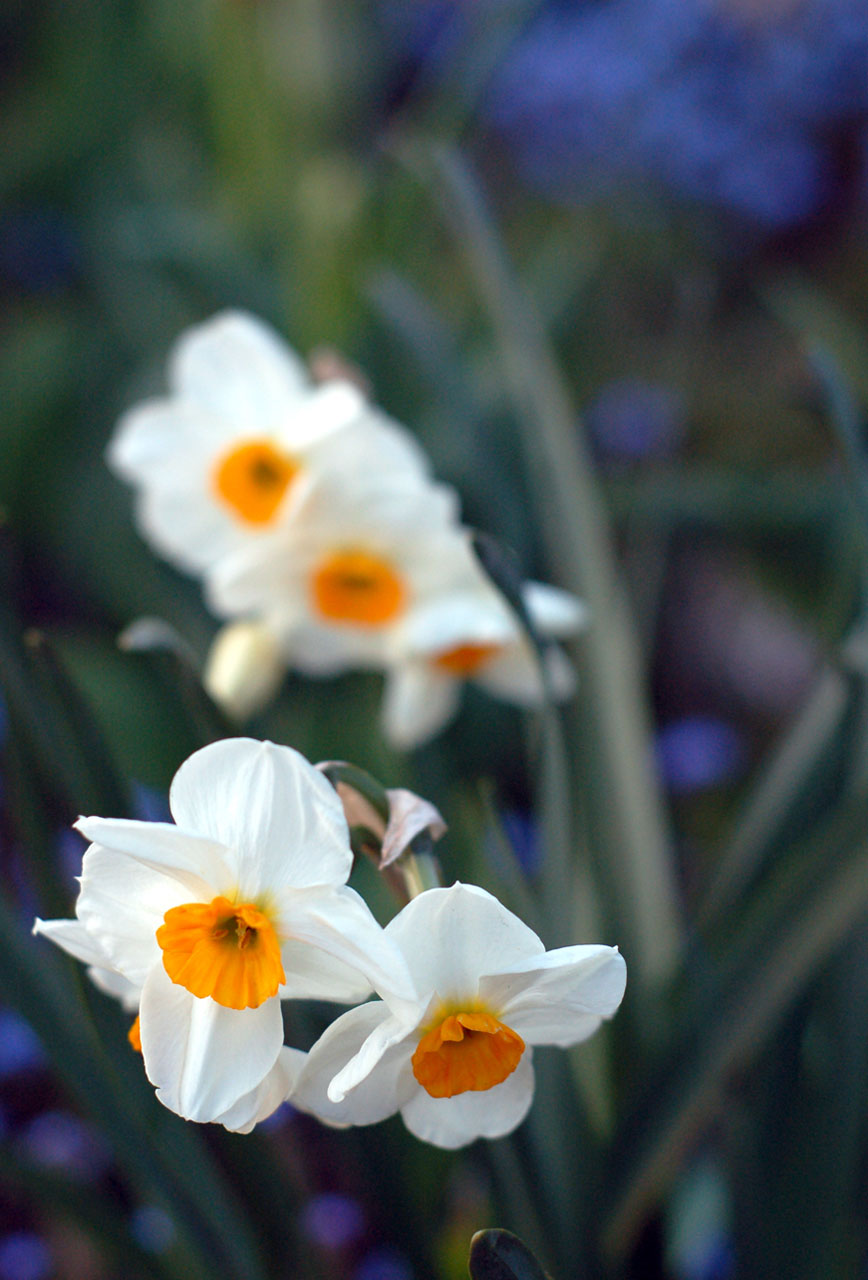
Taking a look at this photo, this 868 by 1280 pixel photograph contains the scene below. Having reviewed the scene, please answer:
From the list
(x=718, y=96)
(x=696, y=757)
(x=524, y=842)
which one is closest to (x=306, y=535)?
(x=524, y=842)

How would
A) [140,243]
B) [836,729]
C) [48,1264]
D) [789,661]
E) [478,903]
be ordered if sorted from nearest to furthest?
1. [478,903]
2. [836,729]
3. [48,1264]
4. [140,243]
5. [789,661]

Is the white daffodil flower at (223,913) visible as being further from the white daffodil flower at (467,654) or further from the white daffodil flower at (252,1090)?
the white daffodil flower at (467,654)

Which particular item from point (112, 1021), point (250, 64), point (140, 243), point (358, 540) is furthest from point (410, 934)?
point (250, 64)

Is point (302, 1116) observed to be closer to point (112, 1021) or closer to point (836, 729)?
point (112, 1021)

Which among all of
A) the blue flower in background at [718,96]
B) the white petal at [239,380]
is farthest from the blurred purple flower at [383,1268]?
the blue flower in background at [718,96]

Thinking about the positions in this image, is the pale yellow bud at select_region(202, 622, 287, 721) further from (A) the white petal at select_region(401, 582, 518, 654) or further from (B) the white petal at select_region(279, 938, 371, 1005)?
(B) the white petal at select_region(279, 938, 371, 1005)

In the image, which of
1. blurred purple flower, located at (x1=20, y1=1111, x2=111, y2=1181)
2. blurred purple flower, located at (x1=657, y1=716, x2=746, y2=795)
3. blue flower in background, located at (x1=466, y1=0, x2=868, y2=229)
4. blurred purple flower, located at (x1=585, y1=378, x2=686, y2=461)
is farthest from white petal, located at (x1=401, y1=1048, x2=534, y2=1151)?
blue flower in background, located at (x1=466, y1=0, x2=868, y2=229)
